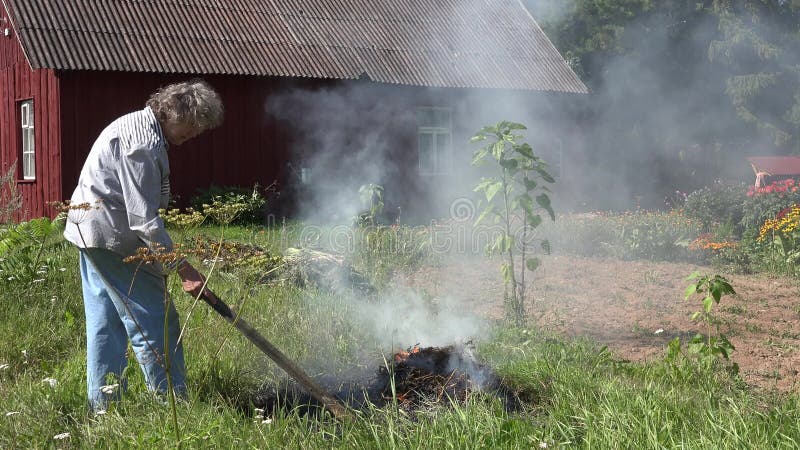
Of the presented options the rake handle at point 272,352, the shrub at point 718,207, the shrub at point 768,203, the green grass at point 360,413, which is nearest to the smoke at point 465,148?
the green grass at point 360,413

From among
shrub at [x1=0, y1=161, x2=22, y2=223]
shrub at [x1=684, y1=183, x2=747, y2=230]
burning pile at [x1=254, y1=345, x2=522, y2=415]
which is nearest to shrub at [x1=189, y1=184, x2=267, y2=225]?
shrub at [x1=0, y1=161, x2=22, y2=223]

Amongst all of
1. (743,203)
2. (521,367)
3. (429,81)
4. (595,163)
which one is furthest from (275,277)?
(595,163)

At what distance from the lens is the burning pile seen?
153 inches

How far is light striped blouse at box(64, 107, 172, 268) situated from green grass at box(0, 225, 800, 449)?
60cm

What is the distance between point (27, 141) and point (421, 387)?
12007 mm

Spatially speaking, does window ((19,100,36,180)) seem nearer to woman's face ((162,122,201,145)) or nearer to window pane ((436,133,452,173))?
window pane ((436,133,452,173))

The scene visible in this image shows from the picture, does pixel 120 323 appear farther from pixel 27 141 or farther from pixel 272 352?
pixel 27 141

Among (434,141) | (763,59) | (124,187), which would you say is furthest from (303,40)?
(763,59)

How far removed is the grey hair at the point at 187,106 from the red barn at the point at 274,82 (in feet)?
29.5

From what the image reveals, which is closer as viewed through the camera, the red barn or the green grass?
the green grass

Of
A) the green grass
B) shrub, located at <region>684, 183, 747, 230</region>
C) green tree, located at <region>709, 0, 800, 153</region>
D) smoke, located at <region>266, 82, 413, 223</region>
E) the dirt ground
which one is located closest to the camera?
the green grass

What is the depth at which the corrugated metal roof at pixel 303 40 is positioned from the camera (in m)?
12.5

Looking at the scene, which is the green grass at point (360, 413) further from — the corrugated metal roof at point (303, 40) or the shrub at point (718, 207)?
the corrugated metal roof at point (303, 40)

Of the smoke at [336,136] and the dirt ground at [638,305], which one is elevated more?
the smoke at [336,136]
